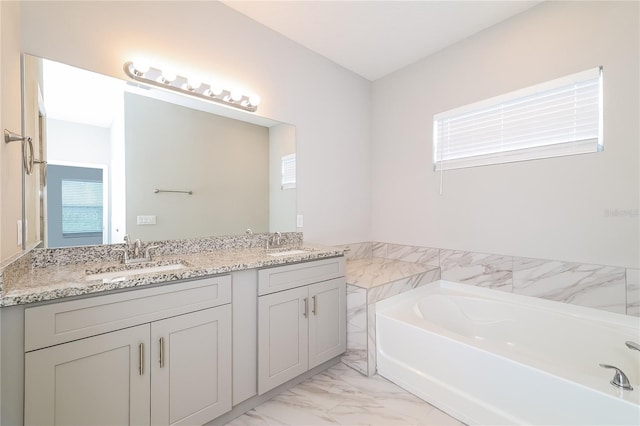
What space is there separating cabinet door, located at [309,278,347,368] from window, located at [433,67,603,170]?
155 cm

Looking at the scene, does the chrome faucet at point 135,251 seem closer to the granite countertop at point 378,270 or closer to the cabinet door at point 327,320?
the cabinet door at point 327,320

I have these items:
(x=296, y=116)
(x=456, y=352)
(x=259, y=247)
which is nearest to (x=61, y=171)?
(x=259, y=247)

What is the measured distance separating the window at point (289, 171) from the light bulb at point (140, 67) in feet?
3.72

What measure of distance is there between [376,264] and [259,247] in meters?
1.22

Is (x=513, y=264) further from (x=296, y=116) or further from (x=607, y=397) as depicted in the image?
(x=296, y=116)

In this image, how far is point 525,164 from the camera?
2123mm

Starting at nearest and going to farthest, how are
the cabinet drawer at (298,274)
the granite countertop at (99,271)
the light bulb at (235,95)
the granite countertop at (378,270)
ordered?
the granite countertop at (99,271), the cabinet drawer at (298,274), the light bulb at (235,95), the granite countertop at (378,270)

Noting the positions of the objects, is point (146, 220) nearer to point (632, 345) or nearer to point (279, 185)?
point (279, 185)

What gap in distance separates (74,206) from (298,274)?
4.37 ft

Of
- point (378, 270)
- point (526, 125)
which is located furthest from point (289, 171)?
point (526, 125)

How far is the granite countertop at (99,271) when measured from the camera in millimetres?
1003

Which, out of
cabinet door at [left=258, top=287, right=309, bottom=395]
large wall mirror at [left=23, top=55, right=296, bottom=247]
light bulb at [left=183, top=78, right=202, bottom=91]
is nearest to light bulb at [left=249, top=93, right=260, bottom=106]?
large wall mirror at [left=23, top=55, right=296, bottom=247]

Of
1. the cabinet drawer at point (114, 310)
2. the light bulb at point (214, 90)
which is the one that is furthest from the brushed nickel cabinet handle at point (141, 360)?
the light bulb at point (214, 90)

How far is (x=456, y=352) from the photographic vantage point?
1.65m
